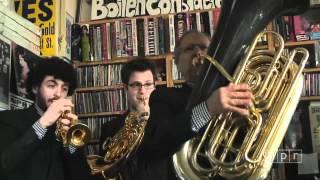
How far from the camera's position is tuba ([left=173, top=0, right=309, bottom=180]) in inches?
43.2

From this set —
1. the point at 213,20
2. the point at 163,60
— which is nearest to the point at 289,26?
the point at 213,20

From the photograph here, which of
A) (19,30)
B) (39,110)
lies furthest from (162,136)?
(19,30)

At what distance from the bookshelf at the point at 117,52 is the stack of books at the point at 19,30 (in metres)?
0.61

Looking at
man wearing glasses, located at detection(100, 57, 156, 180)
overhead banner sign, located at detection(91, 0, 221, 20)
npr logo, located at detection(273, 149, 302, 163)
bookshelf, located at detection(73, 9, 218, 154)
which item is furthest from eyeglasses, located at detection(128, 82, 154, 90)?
overhead banner sign, located at detection(91, 0, 221, 20)

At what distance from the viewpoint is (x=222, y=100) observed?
3.35 feet

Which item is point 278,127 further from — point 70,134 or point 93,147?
point 93,147

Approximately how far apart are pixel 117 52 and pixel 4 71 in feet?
3.59

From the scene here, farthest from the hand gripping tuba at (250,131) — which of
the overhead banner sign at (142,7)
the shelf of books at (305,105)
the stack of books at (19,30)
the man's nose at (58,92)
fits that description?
the overhead banner sign at (142,7)

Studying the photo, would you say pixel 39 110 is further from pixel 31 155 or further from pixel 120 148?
pixel 120 148

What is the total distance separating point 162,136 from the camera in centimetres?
115

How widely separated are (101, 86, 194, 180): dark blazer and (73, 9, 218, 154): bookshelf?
1.59m

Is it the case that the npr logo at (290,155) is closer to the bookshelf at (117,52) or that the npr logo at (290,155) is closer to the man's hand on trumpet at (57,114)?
the bookshelf at (117,52)

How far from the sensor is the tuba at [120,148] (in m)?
1.35

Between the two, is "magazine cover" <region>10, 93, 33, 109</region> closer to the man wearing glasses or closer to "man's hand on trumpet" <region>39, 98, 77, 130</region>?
the man wearing glasses
